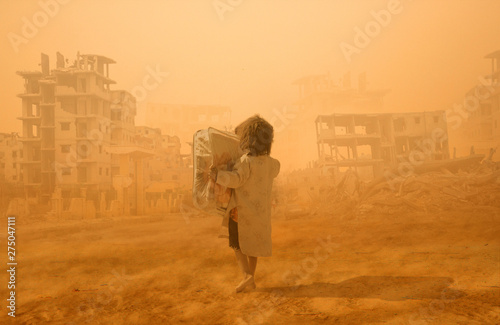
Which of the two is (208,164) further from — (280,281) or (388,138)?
(388,138)

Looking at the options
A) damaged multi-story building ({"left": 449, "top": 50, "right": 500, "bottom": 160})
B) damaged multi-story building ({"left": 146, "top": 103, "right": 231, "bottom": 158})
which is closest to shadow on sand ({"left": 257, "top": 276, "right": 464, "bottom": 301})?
damaged multi-story building ({"left": 449, "top": 50, "right": 500, "bottom": 160})

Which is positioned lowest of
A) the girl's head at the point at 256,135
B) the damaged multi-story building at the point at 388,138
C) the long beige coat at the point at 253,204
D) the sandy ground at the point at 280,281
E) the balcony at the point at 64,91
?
the sandy ground at the point at 280,281

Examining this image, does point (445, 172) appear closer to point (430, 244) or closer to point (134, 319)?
point (430, 244)

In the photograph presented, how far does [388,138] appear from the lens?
27547 millimetres

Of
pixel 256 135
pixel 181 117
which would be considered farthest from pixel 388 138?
pixel 181 117

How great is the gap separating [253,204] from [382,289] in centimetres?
176

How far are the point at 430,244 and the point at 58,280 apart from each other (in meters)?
6.75

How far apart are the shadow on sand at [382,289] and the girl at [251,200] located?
1.75ft

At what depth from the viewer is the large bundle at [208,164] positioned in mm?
3441

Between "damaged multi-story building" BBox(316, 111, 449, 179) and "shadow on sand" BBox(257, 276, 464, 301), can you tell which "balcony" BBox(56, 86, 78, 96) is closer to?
"damaged multi-story building" BBox(316, 111, 449, 179)

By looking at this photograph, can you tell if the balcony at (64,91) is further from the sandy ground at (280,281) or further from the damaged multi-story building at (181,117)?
the sandy ground at (280,281)

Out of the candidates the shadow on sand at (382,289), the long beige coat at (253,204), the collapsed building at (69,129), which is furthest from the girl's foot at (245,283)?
the collapsed building at (69,129)

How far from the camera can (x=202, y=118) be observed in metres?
56.7

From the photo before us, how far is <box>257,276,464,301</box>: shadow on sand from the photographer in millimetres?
3457
